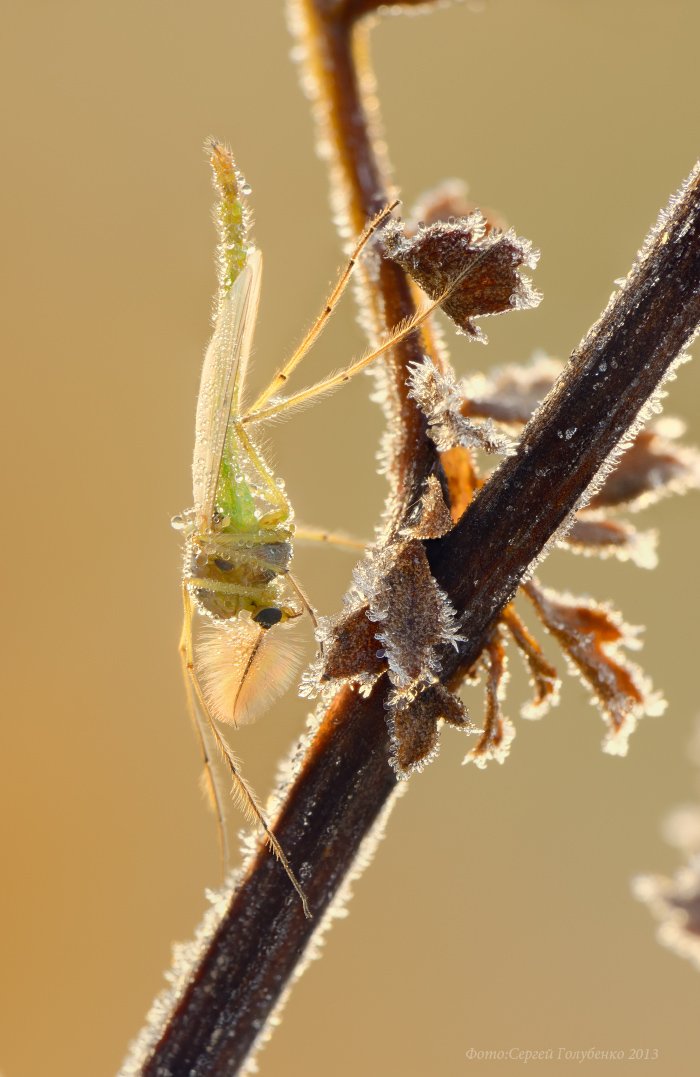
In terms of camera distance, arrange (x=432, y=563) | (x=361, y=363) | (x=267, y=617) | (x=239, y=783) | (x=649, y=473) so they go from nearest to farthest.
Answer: (x=432, y=563) < (x=649, y=473) < (x=239, y=783) < (x=361, y=363) < (x=267, y=617)

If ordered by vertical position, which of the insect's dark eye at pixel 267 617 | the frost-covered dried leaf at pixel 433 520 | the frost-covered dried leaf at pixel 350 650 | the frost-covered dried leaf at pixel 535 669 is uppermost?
the insect's dark eye at pixel 267 617

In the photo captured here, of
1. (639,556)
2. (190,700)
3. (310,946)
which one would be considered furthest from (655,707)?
(190,700)

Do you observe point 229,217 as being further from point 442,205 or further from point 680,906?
point 680,906

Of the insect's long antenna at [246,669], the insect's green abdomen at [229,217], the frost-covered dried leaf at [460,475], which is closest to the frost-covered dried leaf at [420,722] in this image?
the frost-covered dried leaf at [460,475]

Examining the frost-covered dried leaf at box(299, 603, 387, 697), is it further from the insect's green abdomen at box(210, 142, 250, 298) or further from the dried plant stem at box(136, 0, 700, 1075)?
the insect's green abdomen at box(210, 142, 250, 298)

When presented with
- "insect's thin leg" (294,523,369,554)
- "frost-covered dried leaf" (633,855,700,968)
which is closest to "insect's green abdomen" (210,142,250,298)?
"insect's thin leg" (294,523,369,554)

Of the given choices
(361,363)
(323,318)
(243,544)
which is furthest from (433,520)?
(243,544)

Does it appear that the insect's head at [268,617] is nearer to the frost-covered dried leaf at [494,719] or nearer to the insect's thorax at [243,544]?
the insect's thorax at [243,544]

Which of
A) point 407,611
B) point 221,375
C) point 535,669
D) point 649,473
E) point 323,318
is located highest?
point 323,318
